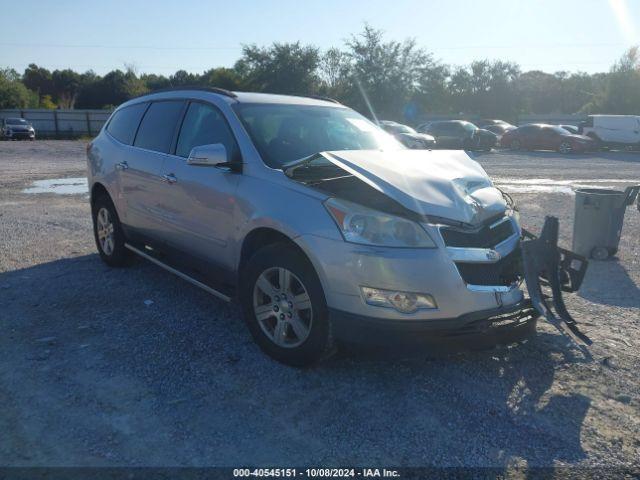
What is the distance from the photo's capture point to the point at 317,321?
3584mm

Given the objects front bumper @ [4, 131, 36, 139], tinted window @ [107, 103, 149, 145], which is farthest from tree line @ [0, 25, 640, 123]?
tinted window @ [107, 103, 149, 145]

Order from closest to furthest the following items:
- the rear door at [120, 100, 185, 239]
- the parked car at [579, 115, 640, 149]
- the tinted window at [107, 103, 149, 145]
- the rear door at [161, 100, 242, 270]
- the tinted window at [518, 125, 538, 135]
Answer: the rear door at [161, 100, 242, 270], the rear door at [120, 100, 185, 239], the tinted window at [107, 103, 149, 145], the parked car at [579, 115, 640, 149], the tinted window at [518, 125, 538, 135]

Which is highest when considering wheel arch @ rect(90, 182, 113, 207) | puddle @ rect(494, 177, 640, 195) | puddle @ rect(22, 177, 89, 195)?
wheel arch @ rect(90, 182, 113, 207)

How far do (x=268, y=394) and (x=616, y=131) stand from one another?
29869 mm

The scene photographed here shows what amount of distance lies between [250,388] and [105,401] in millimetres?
858

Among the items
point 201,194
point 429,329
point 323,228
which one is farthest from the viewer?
point 201,194

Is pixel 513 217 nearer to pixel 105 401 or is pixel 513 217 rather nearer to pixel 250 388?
pixel 250 388

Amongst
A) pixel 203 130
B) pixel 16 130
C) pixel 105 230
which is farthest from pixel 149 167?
pixel 16 130

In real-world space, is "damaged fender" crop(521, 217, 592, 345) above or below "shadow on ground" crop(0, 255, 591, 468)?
above

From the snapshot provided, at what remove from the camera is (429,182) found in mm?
3836

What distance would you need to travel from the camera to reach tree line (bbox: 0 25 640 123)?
5088 cm

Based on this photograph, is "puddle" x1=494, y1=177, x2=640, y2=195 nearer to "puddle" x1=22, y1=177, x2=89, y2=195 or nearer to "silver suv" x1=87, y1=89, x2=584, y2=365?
"silver suv" x1=87, y1=89, x2=584, y2=365

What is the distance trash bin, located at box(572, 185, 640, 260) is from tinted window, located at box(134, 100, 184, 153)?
4841 mm

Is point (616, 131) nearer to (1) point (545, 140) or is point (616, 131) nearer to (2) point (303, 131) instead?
(1) point (545, 140)
